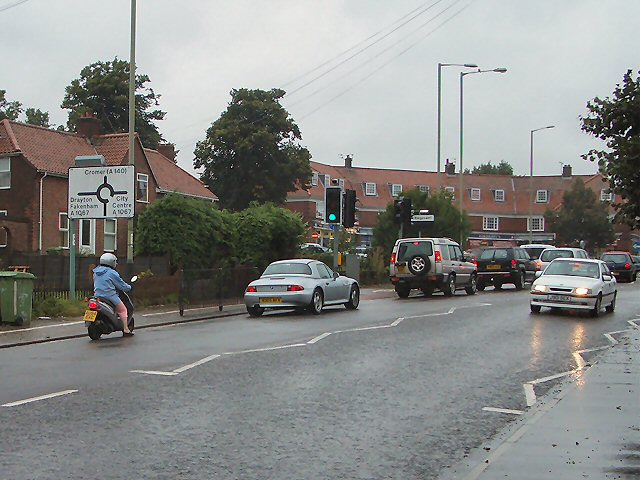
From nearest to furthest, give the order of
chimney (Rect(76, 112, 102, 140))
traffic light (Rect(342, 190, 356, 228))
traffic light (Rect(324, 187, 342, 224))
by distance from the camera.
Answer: traffic light (Rect(324, 187, 342, 224))
traffic light (Rect(342, 190, 356, 228))
chimney (Rect(76, 112, 102, 140))

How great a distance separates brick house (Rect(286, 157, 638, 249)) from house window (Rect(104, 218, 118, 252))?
44.3 metres

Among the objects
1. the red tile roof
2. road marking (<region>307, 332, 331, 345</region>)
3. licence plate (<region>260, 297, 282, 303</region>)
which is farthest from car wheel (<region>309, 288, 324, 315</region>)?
the red tile roof

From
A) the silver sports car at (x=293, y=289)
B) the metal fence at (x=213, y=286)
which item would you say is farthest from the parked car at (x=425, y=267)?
the silver sports car at (x=293, y=289)

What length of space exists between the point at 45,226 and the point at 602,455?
3739 cm

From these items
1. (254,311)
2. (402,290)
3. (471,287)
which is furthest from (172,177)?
(254,311)

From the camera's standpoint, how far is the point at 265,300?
21625mm

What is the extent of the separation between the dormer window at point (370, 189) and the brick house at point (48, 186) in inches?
1802

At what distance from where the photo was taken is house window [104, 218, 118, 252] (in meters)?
45.1

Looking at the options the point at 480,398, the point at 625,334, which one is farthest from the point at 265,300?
the point at 480,398

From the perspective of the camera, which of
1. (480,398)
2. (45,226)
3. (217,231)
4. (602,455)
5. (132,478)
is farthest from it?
(45,226)

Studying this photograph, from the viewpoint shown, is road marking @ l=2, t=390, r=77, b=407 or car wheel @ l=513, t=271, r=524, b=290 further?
car wheel @ l=513, t=271, r=524, b=290

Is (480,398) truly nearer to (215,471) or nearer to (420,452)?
(420,452)

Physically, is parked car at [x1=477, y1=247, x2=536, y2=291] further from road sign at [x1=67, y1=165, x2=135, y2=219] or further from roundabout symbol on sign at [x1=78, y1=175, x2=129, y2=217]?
roundabout symbol on sign at [x1=78, y1=175, x2=129, y2=217]

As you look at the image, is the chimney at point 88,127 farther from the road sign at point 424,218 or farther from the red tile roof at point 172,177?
the road sign at point 424,218
